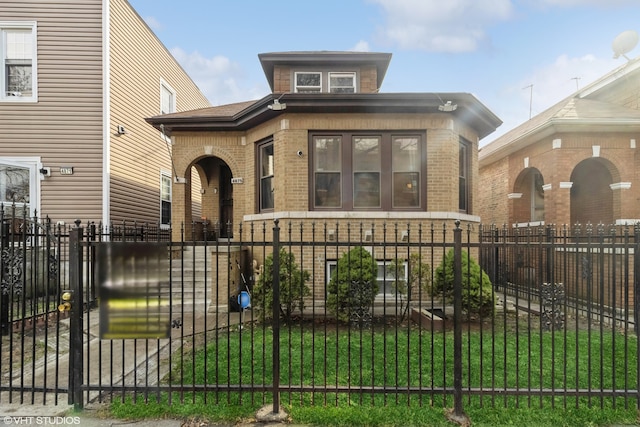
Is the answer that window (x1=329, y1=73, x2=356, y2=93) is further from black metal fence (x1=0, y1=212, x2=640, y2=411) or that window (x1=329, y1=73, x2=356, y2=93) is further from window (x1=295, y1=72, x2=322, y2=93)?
black metal fence (x1=0, y1=212, x2=640, y2=411)

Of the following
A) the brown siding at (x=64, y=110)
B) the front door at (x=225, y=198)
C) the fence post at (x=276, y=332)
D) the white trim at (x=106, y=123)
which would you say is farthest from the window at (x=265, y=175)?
the fence post at (x=276, y=332)

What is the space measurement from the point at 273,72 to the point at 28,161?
771 centimetres

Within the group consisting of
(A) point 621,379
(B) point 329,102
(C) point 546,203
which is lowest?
(A) point 621,379

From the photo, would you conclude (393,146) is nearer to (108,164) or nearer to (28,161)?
(108,164)

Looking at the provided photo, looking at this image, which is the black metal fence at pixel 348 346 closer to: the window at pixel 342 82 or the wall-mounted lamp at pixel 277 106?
the wall-mounted lamp at pixel 277 106

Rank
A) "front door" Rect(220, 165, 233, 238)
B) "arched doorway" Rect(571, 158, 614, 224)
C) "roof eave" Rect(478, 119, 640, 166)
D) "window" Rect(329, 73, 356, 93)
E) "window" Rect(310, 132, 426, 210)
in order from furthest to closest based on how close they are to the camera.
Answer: "front door" Rect(220, 165, 233, 238) → "arched doorway" Rect(571, 158, 614, 224) → "window" Rect(329, 73, 356, 93) → "roof eave" Rect(478, 119, 640, 166) → "window" Rect(310, 132, 426, 210)

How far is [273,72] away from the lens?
10.4 meters

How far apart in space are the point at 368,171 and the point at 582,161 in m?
6.75

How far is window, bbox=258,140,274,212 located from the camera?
9.02m

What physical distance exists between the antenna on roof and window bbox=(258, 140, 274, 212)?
11884mm

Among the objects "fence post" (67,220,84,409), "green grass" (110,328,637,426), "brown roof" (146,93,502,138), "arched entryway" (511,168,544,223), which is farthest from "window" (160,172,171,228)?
"arched entryway" (511,168,544,223)

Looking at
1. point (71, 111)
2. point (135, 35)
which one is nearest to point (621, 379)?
point (71, 111)

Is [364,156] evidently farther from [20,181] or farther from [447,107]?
[20,181]

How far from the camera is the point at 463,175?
9.23 meters
